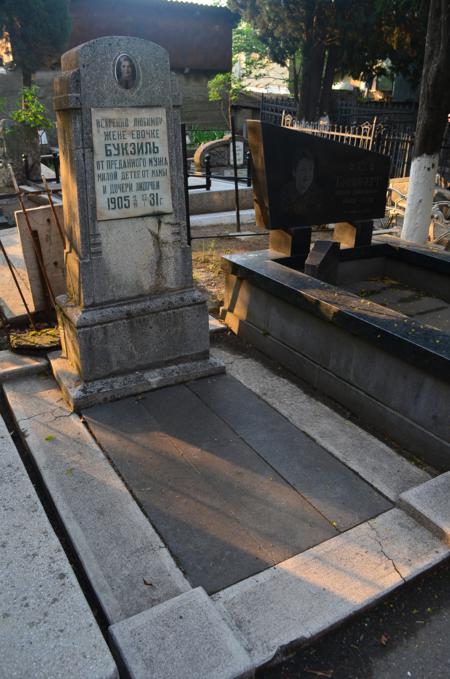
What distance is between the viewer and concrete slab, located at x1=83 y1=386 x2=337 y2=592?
9.04ft

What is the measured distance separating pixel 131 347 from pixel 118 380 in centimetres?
28

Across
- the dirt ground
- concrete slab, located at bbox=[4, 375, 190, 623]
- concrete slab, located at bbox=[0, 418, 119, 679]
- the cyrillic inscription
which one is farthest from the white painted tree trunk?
concrete slab, located at bbox=[0, 418, 119, 679]

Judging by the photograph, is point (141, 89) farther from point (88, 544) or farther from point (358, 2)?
point (358, 2)

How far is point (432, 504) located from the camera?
9.59 feet

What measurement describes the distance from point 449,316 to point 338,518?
9.30ft

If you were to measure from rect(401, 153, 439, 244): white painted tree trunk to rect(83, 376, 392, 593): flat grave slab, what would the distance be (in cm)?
478

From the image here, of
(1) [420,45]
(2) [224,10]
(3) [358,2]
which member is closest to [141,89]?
(3) [358,2]

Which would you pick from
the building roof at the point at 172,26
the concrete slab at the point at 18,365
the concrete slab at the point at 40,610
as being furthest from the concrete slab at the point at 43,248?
the building roof at the point at 172,26

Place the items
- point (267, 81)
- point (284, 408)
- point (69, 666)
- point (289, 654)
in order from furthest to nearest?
point (267, 81)
point (284, 408)
point (289, 654)
point (69, 666)

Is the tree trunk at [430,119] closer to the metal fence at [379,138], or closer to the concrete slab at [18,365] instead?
the metal fence at [379,138]

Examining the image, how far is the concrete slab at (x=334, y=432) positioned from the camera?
131 inches

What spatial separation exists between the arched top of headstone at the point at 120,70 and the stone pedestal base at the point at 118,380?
6.60ft

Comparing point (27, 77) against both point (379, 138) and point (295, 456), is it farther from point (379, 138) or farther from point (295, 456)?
point (295, 456)

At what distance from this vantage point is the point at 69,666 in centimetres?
203
